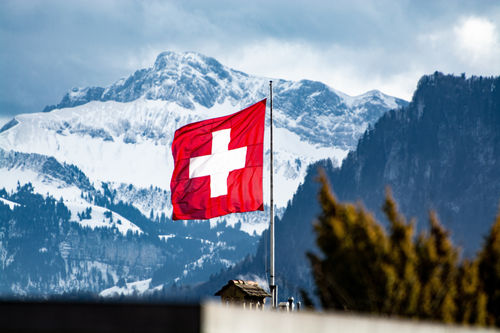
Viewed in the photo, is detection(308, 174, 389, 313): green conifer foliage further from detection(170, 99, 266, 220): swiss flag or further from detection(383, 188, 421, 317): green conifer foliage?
detection(170, 99, 266, 220): swiss flag

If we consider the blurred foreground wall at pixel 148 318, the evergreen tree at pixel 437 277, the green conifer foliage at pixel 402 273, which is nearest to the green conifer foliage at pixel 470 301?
the evergreen tree at pixel 437 277

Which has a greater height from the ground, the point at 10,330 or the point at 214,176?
the point at 214,176

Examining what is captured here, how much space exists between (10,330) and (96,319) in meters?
1.84

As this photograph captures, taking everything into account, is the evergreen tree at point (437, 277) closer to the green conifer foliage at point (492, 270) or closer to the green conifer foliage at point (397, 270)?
the green conifer foliage at point (397, 270)

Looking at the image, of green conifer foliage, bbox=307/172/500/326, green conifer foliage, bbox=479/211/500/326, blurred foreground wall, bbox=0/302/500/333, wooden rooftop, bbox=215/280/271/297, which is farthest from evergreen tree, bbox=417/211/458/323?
wooden rooftop, bbox=215/280/271/297

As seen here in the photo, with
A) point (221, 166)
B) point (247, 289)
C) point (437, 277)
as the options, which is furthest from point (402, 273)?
point (247, 289)

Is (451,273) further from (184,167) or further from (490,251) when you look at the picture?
(184,167)

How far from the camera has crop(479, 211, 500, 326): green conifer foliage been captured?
27281 mm

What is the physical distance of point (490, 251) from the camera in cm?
2784

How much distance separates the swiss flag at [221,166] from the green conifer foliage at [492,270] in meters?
10.6

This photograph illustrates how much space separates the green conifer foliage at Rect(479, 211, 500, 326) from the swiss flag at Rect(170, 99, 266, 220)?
1061 cm

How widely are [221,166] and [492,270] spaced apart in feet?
43.4

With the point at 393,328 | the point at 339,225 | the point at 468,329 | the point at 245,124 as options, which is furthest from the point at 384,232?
the point at 245,124

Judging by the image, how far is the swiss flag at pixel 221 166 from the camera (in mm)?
35688
